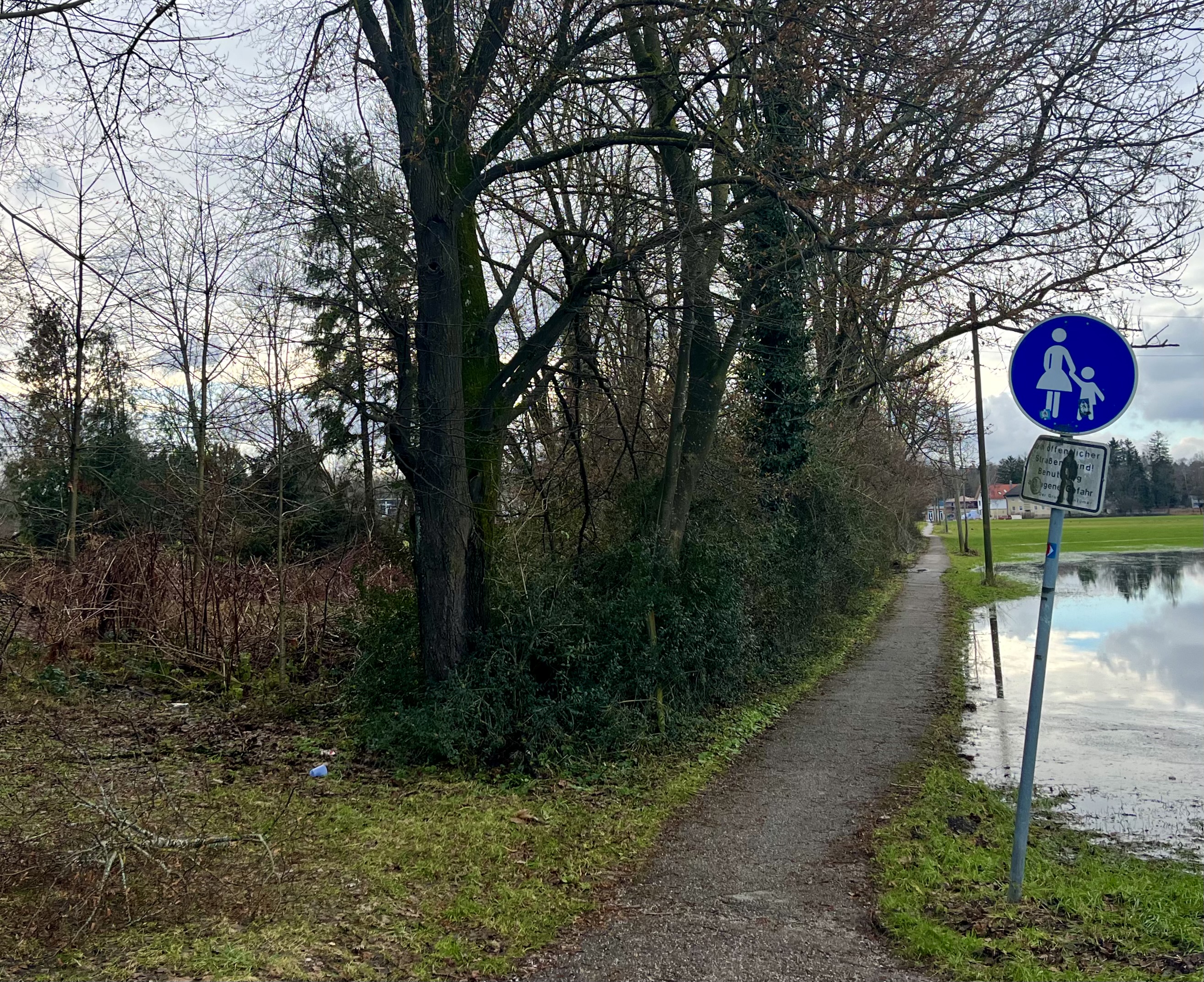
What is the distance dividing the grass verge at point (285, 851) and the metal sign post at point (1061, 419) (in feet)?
8.86

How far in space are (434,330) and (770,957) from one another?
624 cm

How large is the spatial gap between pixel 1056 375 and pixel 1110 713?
25.0ft

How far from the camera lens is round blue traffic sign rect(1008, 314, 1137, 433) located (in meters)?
5.42

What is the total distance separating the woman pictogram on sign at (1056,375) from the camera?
5570 mm

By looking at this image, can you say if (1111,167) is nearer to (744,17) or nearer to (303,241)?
(744,17)

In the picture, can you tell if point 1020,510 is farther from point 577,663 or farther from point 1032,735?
point 1032,735

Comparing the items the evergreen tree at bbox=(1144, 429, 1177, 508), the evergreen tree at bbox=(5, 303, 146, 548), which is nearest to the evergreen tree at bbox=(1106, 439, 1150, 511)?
the evergreen tree at bbox=(1144, 429, 1177, 508)

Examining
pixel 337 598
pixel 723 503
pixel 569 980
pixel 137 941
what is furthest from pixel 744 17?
pixel 337 598

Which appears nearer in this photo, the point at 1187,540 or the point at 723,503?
the point at 723,503

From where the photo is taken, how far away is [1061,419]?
5574 millimetres

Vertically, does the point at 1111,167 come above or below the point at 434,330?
above

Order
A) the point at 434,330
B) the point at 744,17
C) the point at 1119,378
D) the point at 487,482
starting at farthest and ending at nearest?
the point at 487,482
the point at 434,330
the point at 744,17
the point at 1119,378

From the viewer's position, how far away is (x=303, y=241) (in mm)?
10172

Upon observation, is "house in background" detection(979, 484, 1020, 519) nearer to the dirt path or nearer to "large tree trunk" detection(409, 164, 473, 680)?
the dirt path
